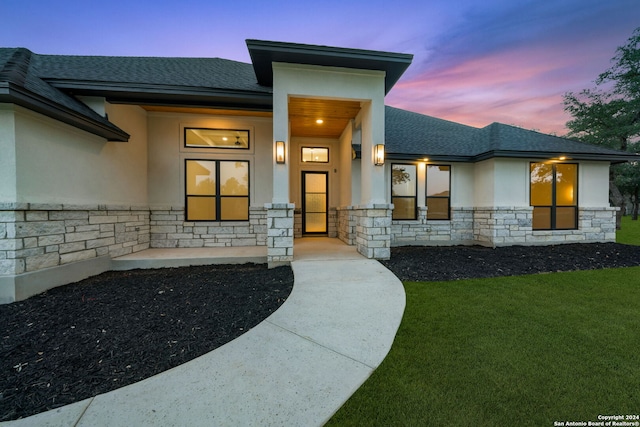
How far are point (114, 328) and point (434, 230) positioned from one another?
8595 millimetres

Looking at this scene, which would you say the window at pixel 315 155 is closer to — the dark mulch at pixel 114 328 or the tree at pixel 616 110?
the dark mulch at pixel 114 328

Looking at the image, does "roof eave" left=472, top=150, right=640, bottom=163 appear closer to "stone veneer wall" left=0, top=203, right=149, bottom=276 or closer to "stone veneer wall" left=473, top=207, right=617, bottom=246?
"stone veneer wall" left=473, top=207, right=617, bottom=246

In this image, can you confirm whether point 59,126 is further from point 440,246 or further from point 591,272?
point 591,272

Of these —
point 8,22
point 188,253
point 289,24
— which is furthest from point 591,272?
point 8,22

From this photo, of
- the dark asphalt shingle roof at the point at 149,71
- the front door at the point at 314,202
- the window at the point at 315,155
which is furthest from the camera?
the front door at the point at 314,202

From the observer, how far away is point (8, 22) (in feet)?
26.2

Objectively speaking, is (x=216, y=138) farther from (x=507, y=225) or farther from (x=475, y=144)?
(x=507, y=225)

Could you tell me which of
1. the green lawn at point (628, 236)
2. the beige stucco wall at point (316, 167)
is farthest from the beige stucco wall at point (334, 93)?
the green lawn at point (628, 236)

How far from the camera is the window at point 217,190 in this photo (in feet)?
23.0

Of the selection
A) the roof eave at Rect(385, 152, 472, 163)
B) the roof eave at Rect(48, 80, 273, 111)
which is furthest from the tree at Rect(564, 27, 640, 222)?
the roof eave at Rect(48, 80, 273, 111)

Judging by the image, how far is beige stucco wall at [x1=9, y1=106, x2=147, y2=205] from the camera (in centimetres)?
390

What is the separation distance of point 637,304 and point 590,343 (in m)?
2.07

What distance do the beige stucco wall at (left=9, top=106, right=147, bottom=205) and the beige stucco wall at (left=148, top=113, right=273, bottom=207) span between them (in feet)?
0.84

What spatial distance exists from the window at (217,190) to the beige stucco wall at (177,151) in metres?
0.17
